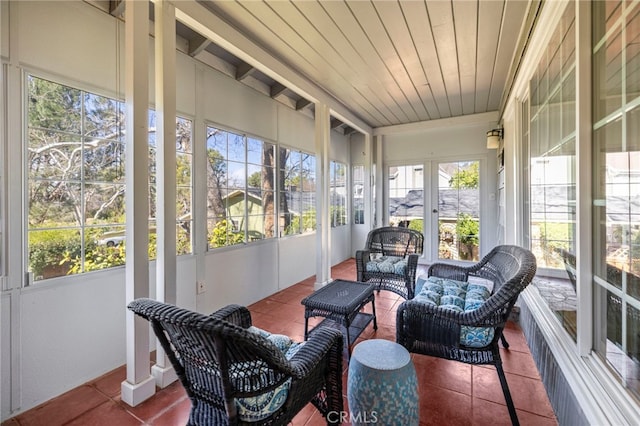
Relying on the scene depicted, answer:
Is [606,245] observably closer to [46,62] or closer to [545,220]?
[545,220]

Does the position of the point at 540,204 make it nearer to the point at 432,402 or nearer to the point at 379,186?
the point at 432,402

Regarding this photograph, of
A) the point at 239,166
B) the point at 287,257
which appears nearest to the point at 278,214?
the point at 287,257

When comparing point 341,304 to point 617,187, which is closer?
point 617,187

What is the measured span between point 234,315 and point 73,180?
1444mm

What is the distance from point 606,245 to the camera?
1.16 metres

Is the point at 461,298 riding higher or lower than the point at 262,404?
higher

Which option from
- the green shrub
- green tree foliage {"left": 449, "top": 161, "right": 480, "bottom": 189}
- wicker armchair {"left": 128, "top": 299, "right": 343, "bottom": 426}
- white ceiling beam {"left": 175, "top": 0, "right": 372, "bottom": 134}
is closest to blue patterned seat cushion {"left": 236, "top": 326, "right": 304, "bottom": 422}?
wicker armchair {"left": 128, "top": 299, "right": 343, "bottom": 426}

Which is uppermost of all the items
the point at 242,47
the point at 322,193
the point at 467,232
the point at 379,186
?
the point at 242,47

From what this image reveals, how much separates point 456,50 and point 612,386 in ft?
8.87

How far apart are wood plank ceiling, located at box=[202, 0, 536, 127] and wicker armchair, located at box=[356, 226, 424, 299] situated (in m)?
1.89

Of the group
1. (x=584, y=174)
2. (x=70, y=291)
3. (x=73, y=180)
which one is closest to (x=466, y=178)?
(x=584, y=174)

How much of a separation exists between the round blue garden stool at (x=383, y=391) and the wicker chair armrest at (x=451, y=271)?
4.60ft

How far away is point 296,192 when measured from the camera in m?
4.17

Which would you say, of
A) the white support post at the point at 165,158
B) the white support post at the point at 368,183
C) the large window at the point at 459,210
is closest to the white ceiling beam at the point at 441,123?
the white support post at the point at 368,183
